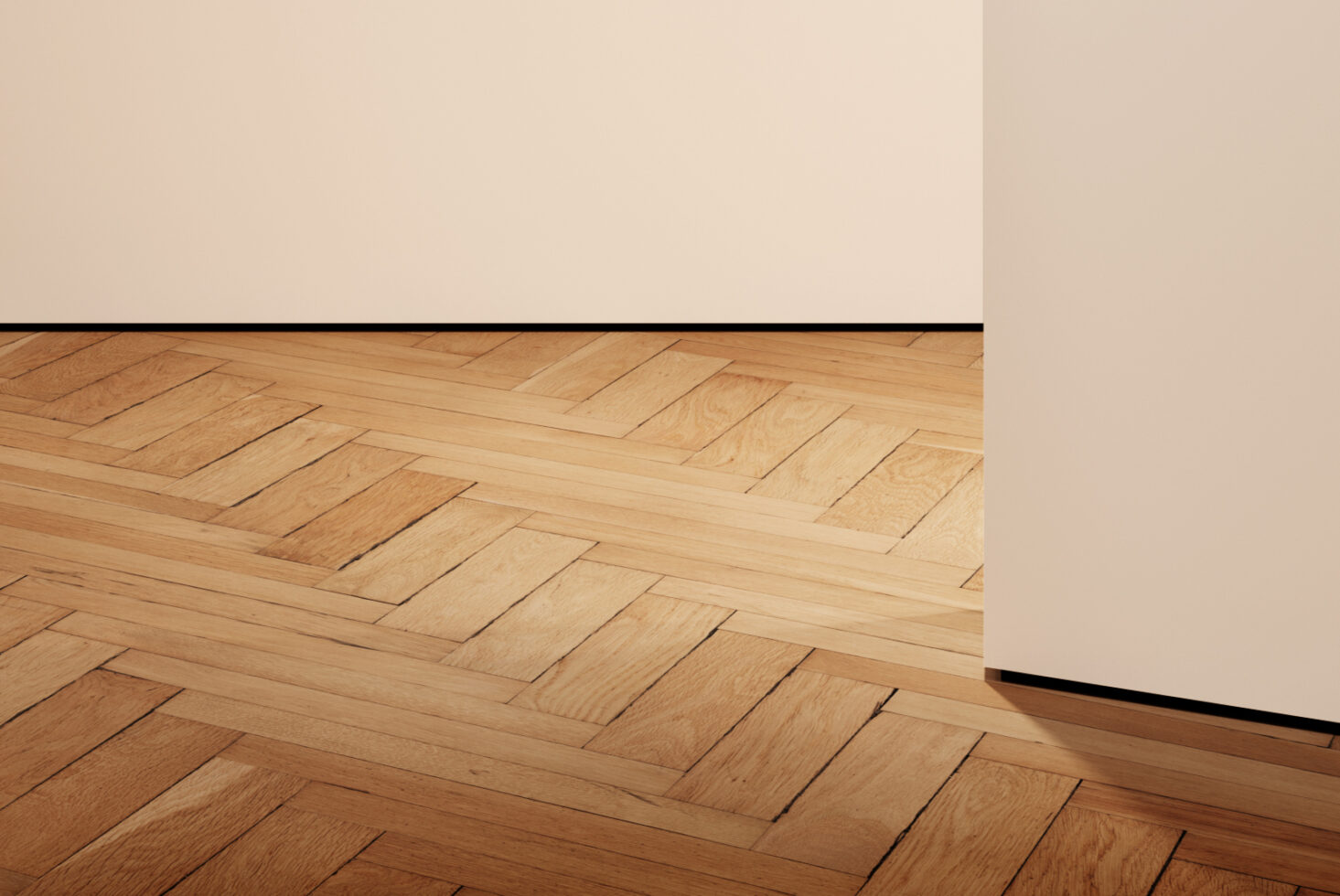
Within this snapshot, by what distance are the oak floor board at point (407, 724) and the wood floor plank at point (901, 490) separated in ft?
2.06

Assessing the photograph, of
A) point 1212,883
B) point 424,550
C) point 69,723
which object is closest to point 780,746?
point 1212,883

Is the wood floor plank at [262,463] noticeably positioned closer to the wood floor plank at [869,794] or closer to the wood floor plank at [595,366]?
the wood floor plank at [595,366]

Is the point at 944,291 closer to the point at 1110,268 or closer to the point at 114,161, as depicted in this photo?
the point at 1110,268

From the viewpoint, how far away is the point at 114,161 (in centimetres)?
282

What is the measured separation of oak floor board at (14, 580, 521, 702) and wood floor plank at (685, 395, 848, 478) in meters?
0.65

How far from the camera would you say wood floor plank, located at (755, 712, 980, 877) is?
1391 millimetres

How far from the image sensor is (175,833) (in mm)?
1446

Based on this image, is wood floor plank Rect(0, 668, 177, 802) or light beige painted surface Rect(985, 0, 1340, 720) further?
wood floor plank Rect(0, 668, 177, 802)

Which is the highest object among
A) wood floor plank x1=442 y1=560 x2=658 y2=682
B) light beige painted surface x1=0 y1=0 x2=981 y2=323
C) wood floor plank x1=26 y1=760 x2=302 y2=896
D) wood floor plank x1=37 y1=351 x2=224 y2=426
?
light beige painted surface x1=0 y1=0 x2=981 y2=323

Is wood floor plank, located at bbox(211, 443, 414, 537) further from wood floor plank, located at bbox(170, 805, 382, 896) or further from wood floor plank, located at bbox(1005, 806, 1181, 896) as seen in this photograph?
wood floor plank, located at bbox(1005, 806, 1181, 896)

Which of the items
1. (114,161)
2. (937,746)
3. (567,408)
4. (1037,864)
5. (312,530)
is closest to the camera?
(1037,864)

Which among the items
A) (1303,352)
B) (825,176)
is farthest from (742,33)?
(1303,352)

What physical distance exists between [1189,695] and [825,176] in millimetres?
1369

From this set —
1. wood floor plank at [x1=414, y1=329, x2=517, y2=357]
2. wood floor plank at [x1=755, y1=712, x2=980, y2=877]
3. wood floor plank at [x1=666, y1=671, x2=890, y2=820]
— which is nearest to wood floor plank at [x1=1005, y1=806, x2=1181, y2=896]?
wood floor plank at [x1=755, y1=712, x2=980, y2=877]
